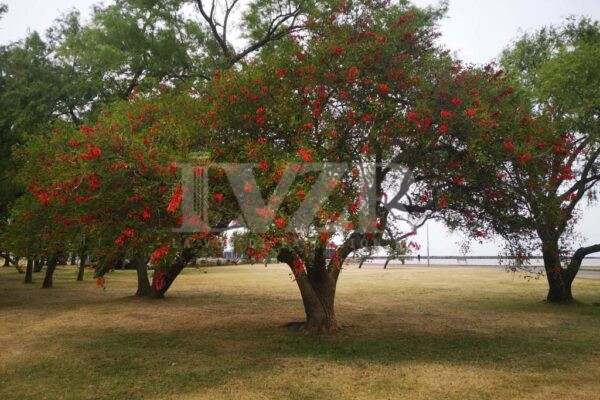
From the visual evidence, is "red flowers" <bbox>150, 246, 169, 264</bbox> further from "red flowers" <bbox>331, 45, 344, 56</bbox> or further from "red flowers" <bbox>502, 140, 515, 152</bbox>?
"red flowers" <bbox>502, 140, 515, 152</bbox>

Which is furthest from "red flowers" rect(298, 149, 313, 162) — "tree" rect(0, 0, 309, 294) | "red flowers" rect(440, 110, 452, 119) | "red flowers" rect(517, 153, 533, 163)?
"tree" rect(0, 0, 309, 294)

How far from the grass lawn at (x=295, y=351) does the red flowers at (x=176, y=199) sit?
3289 millimetres

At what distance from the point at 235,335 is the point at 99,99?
47.0 ft

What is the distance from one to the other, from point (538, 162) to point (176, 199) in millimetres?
9066

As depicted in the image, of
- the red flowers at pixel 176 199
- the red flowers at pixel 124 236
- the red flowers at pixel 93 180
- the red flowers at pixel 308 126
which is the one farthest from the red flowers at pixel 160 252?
the red flowers at pixel 308 126

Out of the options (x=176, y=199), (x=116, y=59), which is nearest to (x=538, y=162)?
(x=176, y=199)

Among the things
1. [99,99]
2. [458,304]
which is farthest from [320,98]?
[99,99]

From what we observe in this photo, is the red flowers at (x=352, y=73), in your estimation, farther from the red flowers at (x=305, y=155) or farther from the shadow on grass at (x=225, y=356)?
the shadow on grass at (x=225, y=356)

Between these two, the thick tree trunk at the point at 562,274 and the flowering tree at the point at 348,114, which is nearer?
the flowering tree at the point at 348,114

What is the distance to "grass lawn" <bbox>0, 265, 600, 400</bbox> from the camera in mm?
9000

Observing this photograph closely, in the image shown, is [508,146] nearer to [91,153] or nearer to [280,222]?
[280,222]

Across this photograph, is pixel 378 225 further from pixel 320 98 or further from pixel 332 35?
pixel 332 35

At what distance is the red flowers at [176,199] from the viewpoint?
9125mm

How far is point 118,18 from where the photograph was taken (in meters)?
20.2
